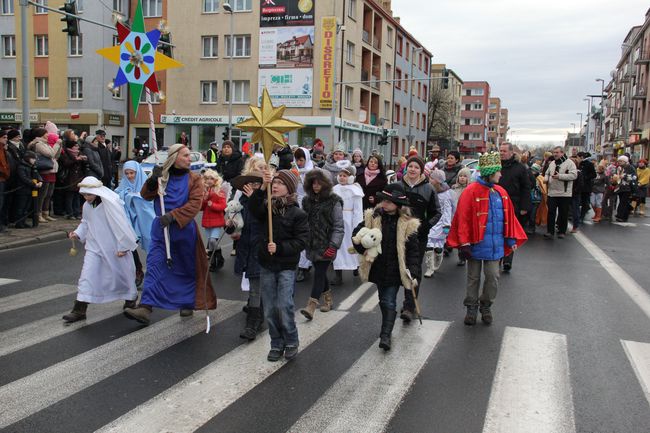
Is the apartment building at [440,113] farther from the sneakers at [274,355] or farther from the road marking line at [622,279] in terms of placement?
the sneakers at [274,355]

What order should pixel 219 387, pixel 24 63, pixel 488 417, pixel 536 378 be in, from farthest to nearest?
pixel 24 63 < pixel 536 378 < pixel 219 387 < pixel 488 417

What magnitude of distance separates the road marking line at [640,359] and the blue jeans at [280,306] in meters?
2.83

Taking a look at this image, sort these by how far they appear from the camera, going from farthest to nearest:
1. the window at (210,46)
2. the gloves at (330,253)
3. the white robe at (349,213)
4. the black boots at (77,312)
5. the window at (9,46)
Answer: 1. the window at (9,46)
2. the window at (210,46)
3. the white robe at (349,213)
4. the gloves at (330,253)
5. the black boots at (77,312)

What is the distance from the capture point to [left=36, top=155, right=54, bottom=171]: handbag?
12234 millimetres

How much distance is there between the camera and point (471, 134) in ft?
396

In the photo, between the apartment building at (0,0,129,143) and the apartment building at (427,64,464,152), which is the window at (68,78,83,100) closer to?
the apartment building at (0,0,129,143)

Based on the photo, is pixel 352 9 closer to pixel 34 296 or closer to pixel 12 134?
pixel 12 134

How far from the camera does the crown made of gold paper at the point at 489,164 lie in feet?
20.4

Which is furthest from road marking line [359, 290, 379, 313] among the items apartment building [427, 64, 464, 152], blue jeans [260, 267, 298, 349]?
apartment building [427, 64, 464, 152]

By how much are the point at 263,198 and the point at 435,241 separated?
173 inches

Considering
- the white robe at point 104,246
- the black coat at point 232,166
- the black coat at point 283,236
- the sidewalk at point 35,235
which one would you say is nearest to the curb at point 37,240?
the sidewalk at point 35,235

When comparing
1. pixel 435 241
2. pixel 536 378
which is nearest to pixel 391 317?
pixel 536 378

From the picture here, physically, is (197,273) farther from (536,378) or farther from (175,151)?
(536,378)

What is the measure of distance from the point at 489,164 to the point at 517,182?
367 centimetres
